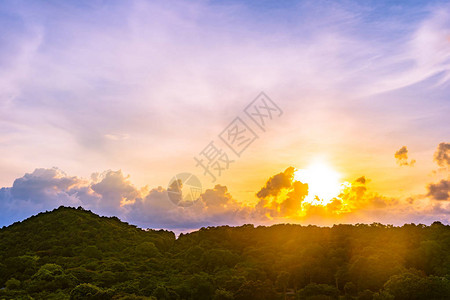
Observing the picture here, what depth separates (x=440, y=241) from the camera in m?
89.1

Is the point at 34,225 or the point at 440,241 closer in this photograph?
the point at 440,241

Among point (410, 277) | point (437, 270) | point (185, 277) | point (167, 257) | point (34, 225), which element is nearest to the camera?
point (410, 277)

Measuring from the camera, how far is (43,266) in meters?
79.8

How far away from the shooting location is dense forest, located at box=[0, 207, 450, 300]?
71312mm

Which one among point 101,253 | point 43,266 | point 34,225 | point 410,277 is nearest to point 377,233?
point 410,277

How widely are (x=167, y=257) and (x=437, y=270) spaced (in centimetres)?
6094

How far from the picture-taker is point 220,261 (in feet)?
309

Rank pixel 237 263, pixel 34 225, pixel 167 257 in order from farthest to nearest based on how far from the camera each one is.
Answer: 1. pixel 34 225
2. pixel 167 257
3. pixel 237 263

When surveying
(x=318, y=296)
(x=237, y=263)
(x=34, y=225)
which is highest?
(x=34, y=225)

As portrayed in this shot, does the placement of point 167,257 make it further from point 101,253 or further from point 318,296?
point 318,296

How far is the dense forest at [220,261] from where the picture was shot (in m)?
71.3

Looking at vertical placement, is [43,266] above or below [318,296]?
above

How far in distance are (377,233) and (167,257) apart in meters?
53.9

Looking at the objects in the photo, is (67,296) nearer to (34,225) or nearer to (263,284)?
(263,284)
